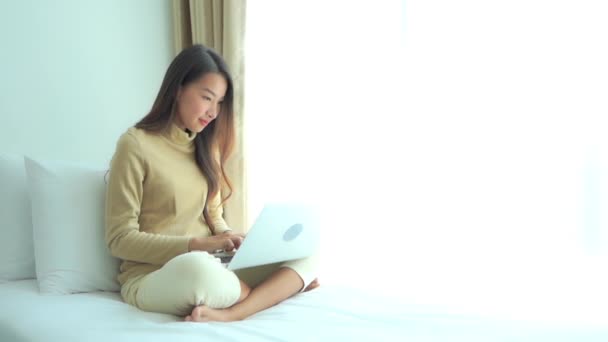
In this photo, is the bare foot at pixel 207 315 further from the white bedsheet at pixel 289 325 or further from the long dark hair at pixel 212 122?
the long dark hair at pixel 212 122

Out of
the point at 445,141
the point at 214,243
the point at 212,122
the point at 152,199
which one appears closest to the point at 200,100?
the point at 212,122

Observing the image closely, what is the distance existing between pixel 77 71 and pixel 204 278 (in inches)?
51.4

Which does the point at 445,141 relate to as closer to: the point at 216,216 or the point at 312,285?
the point at 312,285

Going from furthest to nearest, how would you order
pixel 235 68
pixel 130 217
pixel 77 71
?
pixel 235 68 → pixel 77 71 → pixel 130 217

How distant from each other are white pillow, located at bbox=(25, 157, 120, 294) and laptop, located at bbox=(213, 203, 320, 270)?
1.21 feet

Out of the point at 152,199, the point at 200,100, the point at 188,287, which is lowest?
the point at 188,287

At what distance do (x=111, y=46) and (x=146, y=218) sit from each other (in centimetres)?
100

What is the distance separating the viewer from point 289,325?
1.29m

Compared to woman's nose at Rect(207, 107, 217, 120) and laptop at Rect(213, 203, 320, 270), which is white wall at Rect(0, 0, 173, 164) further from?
laptop at Rect(213, 203, 320, 270)

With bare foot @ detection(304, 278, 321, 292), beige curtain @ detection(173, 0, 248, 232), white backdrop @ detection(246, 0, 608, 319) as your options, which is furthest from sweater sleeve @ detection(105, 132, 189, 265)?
beige curtain @ detection(173, 0, 248, 232)

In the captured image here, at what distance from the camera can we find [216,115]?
1.90 metres

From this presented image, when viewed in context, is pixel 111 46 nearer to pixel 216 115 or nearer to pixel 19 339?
pixel 216 115

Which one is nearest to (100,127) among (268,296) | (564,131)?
(268,296)

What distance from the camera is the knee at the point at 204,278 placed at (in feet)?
4.47
